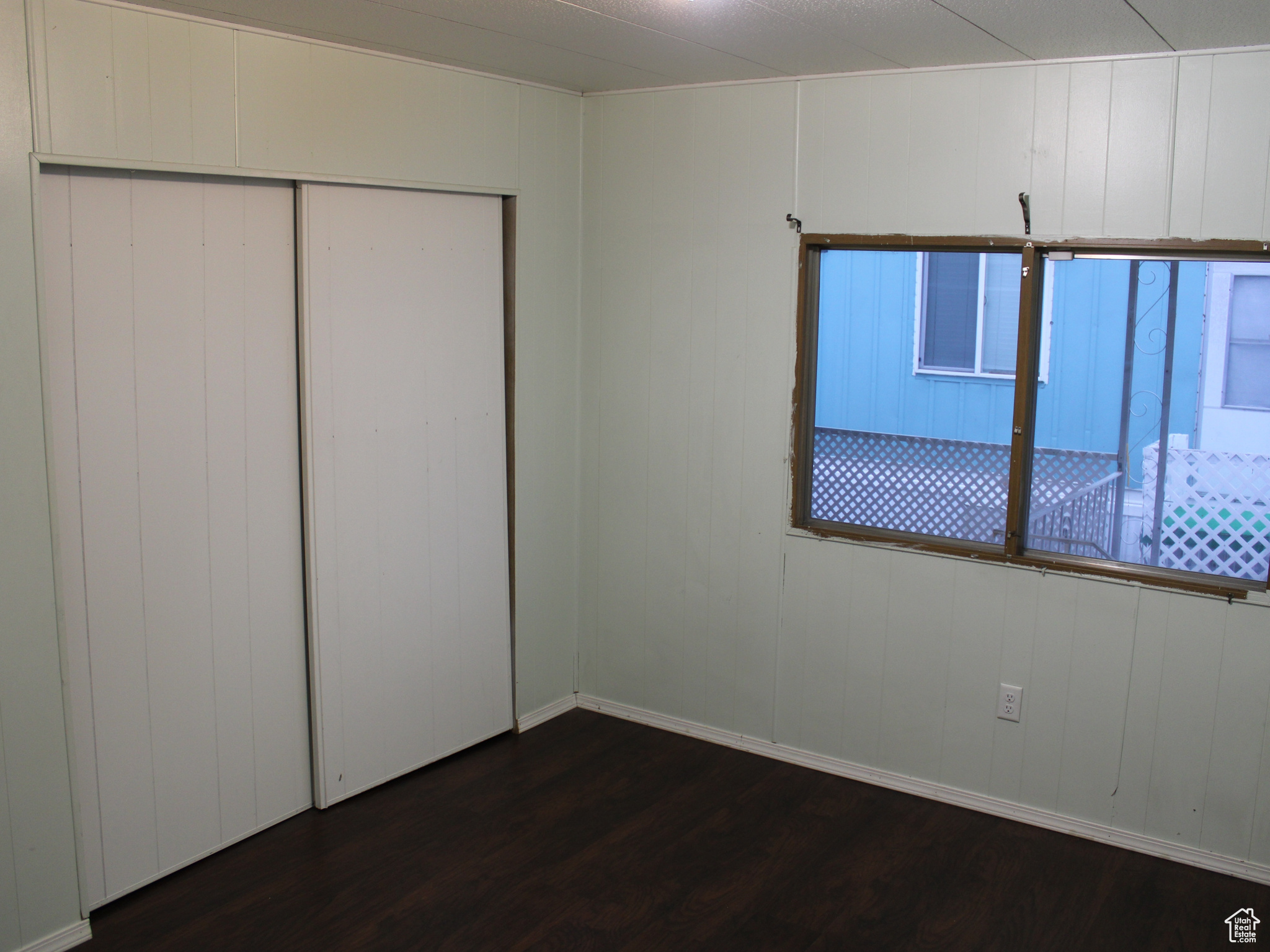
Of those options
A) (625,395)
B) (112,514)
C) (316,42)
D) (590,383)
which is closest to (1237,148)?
(625,395)

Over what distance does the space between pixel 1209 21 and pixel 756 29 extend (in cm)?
109

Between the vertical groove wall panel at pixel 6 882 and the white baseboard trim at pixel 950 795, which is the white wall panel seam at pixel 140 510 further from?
the white baseboard trim at pixel 950 795

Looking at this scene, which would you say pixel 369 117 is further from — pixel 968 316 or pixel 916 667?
pixel 916 667

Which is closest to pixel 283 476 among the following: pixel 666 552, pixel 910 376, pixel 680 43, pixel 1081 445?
pixel 666 552

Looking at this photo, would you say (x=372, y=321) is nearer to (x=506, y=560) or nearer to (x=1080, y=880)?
(x=506, y=560)

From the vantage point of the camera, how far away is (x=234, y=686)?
3010mm

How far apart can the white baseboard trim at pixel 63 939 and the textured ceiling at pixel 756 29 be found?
227 centimetres

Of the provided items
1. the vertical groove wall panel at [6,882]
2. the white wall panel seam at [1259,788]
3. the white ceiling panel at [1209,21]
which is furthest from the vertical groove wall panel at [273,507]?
the white wall panel seam at [1259,788]

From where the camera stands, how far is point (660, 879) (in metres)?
2.94

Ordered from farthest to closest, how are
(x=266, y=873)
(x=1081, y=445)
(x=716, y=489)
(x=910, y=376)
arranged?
(x=716, y=489)
(x=910, y=376)
(x=1081, y=445)
(x=266, y=873)

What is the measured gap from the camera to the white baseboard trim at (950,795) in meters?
3.02

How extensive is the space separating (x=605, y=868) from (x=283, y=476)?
1.47m

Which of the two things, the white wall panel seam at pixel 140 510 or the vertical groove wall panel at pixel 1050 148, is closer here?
the white wall panel seam at pixel 140 510

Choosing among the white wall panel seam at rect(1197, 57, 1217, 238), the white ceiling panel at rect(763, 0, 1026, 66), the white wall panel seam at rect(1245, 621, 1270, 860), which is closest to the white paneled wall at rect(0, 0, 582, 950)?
the white ceiling panel at rect(763, 0, 1026, 66)
